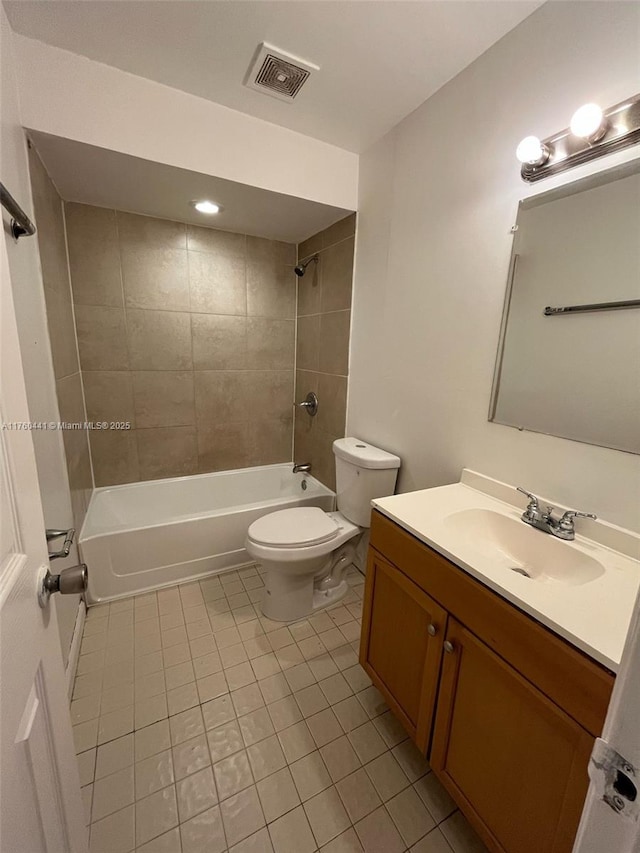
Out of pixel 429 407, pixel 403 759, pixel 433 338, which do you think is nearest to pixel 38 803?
pixel 403 759

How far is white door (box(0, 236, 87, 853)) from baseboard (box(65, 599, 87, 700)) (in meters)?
0.80

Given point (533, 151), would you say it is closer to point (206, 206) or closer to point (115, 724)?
point (206, 206)

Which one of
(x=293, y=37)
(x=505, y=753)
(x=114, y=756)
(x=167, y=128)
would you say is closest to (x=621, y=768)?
(x=505, y=753)

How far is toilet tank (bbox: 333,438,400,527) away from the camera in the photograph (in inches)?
68.2

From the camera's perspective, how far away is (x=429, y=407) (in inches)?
61.5

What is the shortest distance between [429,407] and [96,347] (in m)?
1.98

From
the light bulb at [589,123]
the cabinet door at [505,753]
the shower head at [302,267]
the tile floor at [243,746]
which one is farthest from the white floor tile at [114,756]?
the shower head at [302,267]

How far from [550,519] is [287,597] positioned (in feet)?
4.06

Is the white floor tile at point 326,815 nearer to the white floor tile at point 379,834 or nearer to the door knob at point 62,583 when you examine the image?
the white floor tile at point 379,834

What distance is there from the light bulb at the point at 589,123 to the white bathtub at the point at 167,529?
197cm

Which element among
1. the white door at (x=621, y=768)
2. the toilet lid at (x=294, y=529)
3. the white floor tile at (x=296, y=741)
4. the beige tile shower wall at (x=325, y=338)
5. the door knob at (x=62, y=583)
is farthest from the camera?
the beige tile shower wall at (x=325, y=338)

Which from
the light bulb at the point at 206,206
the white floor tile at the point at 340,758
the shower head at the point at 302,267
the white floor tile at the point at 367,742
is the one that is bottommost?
the white floor tile at the point at 367,742

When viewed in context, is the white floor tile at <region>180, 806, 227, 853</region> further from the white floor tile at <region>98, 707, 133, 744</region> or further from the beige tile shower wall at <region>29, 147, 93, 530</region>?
the beige tile shower wall at <region>29, 147, 93, 530</region>

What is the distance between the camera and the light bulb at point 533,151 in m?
1.02
